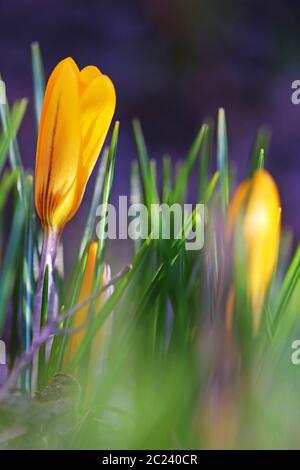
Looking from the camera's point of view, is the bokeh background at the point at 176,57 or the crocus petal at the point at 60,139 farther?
the bokeh background at the point at 176,57

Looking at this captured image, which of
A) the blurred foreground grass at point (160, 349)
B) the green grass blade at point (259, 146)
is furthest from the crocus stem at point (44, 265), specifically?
the green grass blade at point (259, 146)

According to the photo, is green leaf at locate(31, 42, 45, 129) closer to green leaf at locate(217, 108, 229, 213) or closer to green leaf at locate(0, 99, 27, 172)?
green leaf at locate(0, 99, 27, 172)

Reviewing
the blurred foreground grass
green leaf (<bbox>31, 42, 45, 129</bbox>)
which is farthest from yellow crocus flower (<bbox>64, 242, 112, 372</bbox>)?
green leaf (<bbox>31, 42, 45, 129</bbox>)

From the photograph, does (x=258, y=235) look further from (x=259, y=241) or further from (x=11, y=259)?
(x=11, y=259)

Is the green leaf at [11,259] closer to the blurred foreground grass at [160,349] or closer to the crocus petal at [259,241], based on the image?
the blurred foreground grass at [160,349]

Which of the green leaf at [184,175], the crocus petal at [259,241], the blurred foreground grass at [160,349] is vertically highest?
the green leaf at [184,175]

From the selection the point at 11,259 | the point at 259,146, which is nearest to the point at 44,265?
the point at 11,259

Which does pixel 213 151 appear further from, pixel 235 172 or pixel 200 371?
pixel 200 371
